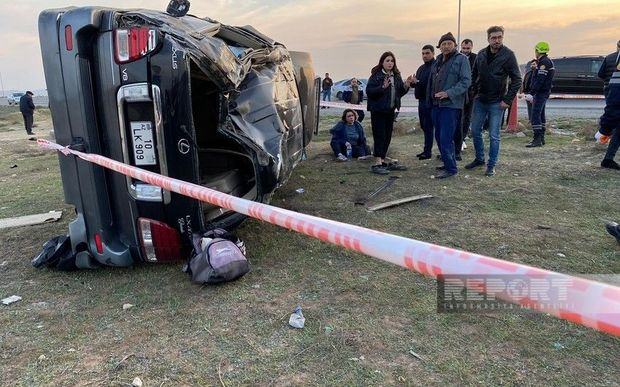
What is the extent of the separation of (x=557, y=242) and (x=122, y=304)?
10.9 feet

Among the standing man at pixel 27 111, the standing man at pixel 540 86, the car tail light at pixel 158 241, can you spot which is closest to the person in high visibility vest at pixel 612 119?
the standing man at pixel 540 86

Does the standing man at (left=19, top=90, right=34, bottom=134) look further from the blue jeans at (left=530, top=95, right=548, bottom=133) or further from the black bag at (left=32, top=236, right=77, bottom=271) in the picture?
the blue jeans at (left=530, top=95, right=548, bottom=133)

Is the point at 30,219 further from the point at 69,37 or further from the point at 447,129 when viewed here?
the point at 447,129

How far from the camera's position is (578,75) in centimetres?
1861

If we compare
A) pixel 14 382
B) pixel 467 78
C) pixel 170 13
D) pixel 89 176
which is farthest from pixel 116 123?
pixel 467 78

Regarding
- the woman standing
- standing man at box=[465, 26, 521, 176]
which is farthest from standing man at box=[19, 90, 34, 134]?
standing man at box=[465, 26, 521, 176]

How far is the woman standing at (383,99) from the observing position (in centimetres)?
638

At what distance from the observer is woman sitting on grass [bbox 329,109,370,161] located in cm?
772

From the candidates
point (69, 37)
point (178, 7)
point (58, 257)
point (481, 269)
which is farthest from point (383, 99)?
point (481, 269)

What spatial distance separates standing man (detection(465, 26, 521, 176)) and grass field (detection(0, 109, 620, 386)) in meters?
1.42

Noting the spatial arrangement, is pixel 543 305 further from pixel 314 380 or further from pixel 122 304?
pixel 122 304

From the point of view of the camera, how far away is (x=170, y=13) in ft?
11.5

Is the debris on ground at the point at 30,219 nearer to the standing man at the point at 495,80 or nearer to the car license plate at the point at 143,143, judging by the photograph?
the car license plate at the point at 143,143

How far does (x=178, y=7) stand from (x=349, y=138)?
4561 mm
